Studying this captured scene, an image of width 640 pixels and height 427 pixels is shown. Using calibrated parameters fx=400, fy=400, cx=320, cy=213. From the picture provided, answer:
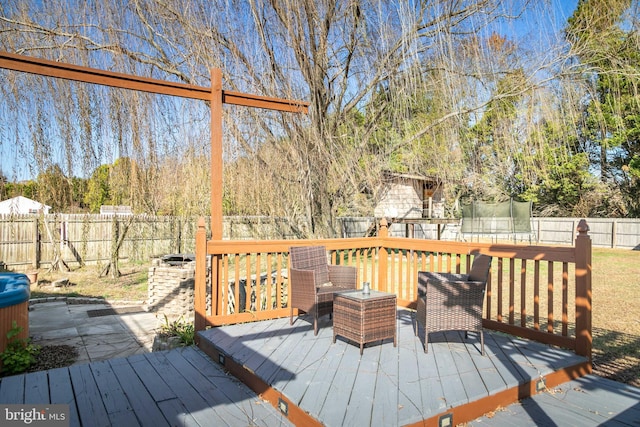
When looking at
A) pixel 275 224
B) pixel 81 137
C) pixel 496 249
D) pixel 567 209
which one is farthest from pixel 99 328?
pixel 567 209

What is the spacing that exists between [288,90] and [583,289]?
3.41 meters

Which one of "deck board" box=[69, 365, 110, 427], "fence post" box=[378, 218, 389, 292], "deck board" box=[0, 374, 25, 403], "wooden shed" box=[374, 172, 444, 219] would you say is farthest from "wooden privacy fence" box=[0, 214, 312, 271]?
"deck board" box=[0, 374, 25, 403]

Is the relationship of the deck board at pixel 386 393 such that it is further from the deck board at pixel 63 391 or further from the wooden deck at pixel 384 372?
the deck board at pixel 63 391

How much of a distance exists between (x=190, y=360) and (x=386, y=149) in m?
3.73

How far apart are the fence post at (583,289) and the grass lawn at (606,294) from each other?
459mm

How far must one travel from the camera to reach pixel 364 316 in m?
2.91

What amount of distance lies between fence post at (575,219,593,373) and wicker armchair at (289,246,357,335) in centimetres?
181

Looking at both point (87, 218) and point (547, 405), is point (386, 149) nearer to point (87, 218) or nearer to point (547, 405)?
point (547, 405)

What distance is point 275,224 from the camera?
6059 mm

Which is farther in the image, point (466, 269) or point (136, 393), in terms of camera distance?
point (466, 269)

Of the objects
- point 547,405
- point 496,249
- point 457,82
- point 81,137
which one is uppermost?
point 457,82

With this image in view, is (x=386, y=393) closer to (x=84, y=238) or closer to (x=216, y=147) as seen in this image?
(x=216, y=147)

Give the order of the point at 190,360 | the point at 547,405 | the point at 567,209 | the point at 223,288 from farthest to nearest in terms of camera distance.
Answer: the point at 567,209 → the point at 223,288 → the point at 190,360 → the point at 547,405

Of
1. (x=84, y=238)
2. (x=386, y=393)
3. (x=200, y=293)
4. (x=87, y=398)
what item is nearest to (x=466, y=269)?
(x=386, y=393)
